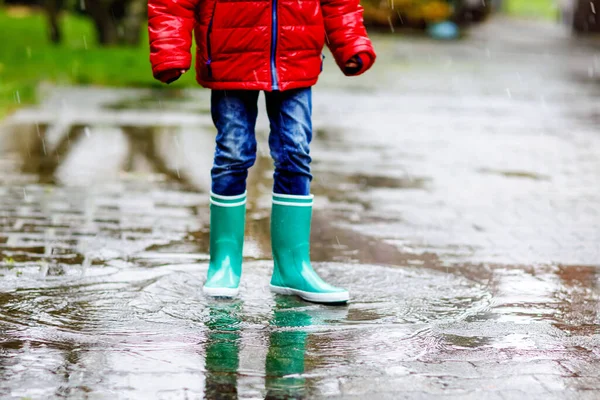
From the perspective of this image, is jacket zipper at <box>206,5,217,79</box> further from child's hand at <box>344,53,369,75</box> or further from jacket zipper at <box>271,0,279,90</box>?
child's hand at <box>344,53,369,75</box>

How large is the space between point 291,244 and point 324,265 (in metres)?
0.55

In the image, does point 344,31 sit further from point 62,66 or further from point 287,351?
point 62,66

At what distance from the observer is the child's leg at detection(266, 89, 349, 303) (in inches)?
197

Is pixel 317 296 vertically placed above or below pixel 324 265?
above

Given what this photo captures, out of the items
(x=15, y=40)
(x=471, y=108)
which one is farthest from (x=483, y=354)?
(x=15, y=40)

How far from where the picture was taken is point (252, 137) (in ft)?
16.6

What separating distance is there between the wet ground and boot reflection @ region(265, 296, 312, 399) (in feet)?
0.04

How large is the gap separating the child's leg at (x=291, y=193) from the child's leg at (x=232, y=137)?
95 millimetres

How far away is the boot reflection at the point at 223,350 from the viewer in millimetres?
3586

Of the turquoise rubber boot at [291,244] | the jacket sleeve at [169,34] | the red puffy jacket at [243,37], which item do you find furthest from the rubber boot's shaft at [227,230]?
the jacket sleeve at [169,34]

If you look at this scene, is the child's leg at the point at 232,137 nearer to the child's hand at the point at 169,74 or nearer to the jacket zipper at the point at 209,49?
the jacket zipper at the point at 209,49

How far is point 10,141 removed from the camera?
9.69 metres

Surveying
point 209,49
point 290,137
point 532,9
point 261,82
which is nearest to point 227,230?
point 290,137

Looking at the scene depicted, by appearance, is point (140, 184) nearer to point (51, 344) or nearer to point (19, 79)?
point (51, 344)
